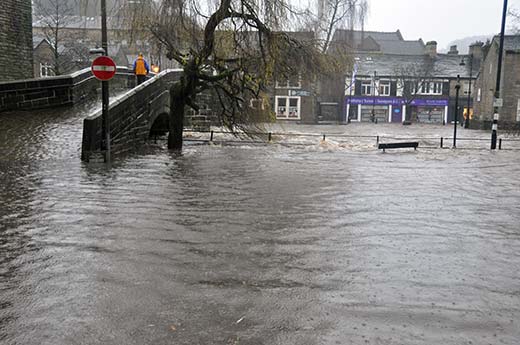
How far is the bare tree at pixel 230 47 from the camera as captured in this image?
1700cm

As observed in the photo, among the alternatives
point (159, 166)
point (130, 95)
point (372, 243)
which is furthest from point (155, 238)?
point (130, 95)

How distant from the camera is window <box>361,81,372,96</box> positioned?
230 ft

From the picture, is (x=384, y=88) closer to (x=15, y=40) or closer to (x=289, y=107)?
(x=289, y=107)

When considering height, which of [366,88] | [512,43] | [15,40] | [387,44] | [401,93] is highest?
[387,44]

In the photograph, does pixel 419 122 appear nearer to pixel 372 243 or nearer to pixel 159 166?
pixel 159 166

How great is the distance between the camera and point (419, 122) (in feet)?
230

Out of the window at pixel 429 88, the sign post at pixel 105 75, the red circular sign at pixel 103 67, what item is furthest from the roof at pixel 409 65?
the red circular sign at pixel 103 67

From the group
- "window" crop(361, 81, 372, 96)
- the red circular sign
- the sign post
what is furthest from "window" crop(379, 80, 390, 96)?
the red circular sign

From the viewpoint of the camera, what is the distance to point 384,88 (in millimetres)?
70188

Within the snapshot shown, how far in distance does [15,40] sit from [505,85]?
42.2m

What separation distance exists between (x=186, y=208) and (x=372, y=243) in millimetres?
3254

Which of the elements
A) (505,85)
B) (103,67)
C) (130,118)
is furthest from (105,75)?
(505,85)

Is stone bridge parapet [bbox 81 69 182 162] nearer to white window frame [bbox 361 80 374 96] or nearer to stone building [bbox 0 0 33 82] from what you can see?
stone building [bbox 0 0 33 82]

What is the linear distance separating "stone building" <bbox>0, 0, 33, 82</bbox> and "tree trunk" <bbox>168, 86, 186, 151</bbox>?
8.11 m
